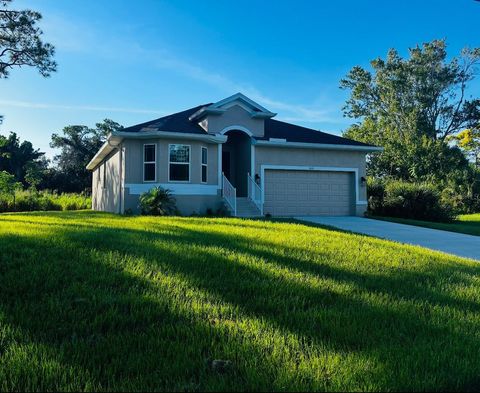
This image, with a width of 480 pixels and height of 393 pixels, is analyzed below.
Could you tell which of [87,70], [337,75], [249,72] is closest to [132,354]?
[87,70]

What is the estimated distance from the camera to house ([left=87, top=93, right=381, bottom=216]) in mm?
16312

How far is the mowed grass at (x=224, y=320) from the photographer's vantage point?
8.50 feet

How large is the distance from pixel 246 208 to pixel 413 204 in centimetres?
894

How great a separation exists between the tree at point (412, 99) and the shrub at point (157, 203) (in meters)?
23.6

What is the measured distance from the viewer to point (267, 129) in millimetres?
19500

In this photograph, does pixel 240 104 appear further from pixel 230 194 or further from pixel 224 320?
pixel 224 320

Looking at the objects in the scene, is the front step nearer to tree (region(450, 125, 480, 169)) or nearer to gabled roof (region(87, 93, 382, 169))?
gabled roof (region(87, 93, 382, 169))

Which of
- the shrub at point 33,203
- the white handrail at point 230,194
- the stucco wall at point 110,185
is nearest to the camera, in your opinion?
the white handrail at point 230,194

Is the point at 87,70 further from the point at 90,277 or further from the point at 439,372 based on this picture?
the point at 439,372

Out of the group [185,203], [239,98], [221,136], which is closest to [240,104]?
[239,98]

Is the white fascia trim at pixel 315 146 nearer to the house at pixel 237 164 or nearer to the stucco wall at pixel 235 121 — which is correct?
the house at pixel 237 164

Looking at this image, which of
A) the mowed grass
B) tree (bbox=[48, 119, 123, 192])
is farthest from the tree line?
the mowed grass

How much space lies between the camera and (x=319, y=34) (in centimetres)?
2048

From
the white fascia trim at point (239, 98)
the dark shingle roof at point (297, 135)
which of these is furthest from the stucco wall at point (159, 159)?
the dark shingle roof at point (297, 135)
